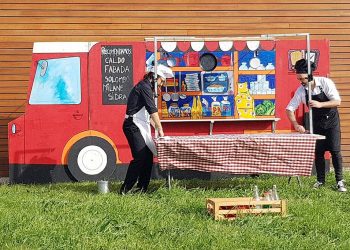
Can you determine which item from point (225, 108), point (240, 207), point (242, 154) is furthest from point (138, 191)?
point (225, 108)

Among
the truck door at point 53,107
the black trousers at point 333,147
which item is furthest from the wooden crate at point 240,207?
the truck door at point 53,107

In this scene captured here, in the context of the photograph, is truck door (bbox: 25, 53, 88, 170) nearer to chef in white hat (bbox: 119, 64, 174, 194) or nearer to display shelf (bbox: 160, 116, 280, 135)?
display shelf (bbox: 160, 116, 280, 135)

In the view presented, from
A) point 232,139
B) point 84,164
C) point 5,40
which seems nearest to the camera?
point 232,139

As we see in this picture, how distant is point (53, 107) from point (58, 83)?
1.22ft

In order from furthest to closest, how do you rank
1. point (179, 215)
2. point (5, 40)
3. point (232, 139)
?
point (5, 40) < point (232, 139) < point (179, 215)

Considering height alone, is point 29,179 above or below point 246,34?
below

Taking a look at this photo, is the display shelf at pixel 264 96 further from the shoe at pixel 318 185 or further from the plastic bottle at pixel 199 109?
the shoe at pixel 318 185

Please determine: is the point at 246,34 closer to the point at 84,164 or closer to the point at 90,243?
the point at 84,164

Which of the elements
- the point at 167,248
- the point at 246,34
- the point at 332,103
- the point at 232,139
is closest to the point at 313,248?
the point at 167,248

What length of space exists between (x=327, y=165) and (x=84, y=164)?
12.4 ft

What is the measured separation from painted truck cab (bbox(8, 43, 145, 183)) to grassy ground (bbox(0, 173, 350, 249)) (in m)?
1.52

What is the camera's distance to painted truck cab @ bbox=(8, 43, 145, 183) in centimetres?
864

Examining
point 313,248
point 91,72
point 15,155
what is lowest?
point 313,248

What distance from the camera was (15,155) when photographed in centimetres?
864
